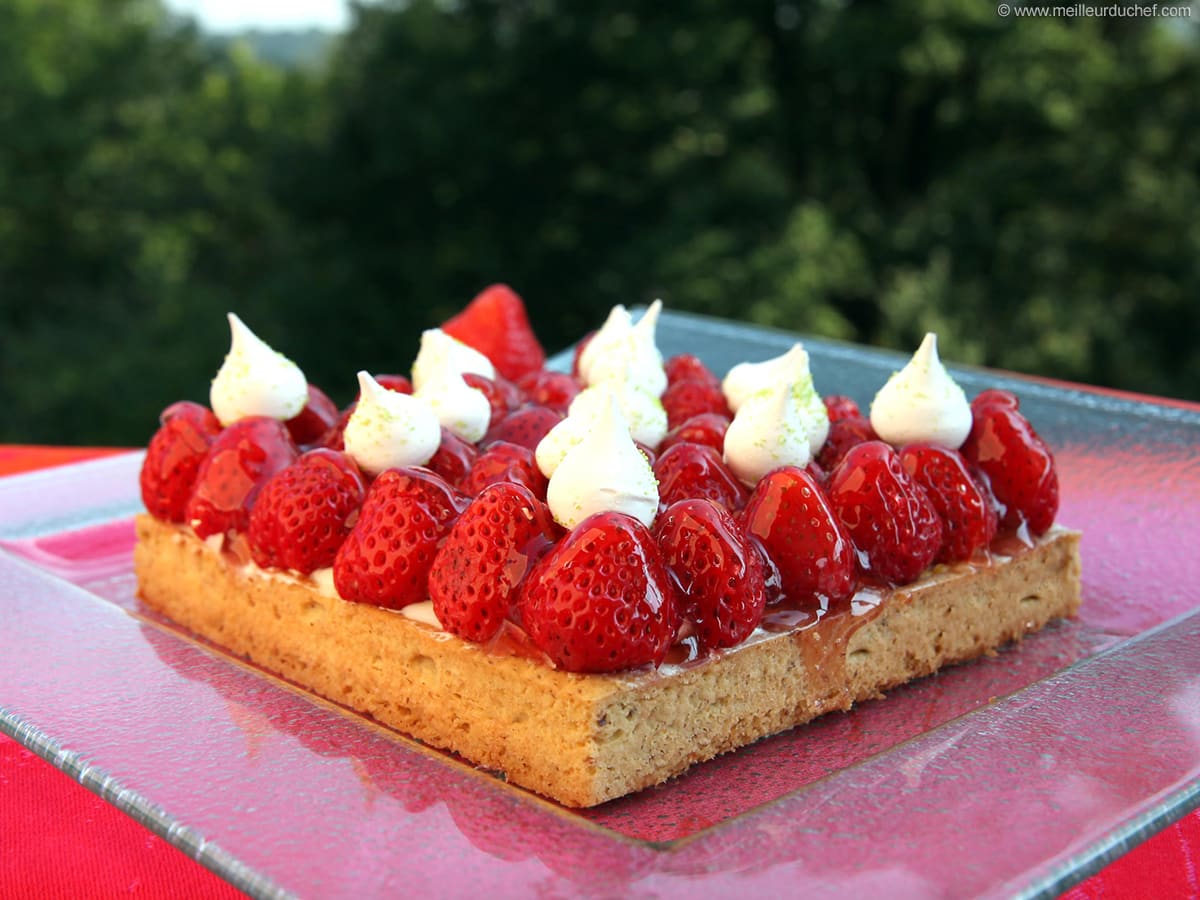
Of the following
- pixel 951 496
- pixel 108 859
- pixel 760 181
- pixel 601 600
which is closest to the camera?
pixel 601 600

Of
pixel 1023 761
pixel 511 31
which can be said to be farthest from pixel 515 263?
pixel 1023 761

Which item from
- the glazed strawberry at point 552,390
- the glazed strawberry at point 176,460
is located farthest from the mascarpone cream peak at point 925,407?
the glazed strawberry at point 176,460

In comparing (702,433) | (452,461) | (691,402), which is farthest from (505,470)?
(691,402)

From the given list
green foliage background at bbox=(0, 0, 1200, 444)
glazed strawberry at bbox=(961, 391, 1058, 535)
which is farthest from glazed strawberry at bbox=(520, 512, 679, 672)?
green foliage background at bbox=(0, 0, 1200, 444)

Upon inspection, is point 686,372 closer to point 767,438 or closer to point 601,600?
point 767,438

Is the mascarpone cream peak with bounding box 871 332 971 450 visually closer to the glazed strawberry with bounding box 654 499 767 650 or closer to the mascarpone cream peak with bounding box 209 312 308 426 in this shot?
the glazed strawberry with bounding box 654 499 767 650

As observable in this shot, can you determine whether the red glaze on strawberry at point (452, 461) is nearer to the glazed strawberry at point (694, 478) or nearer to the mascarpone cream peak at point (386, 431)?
the mascarpone cream peak at point (386, 431)
